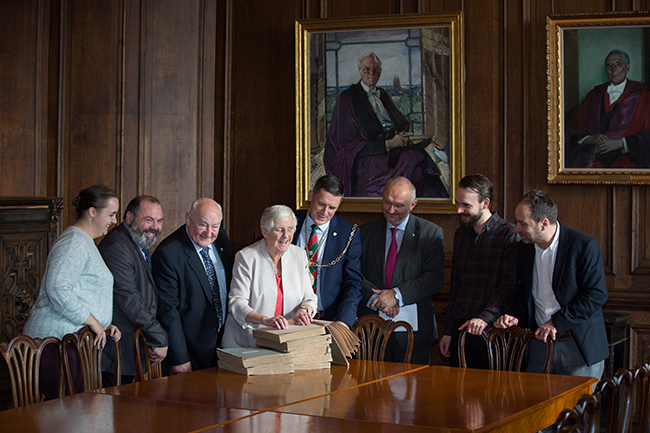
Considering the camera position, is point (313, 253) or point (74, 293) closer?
point (74, 293)

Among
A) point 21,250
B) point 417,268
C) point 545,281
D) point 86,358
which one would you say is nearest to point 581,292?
Answer: point 545,281

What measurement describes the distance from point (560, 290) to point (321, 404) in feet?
5.97

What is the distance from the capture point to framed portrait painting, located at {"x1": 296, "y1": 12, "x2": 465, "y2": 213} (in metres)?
5.92

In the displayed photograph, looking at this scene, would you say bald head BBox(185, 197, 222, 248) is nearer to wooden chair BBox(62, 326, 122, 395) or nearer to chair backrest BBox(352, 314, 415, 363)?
wooden chair BBox(62, 326, 122, 395)

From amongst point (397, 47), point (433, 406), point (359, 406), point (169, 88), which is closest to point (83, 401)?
point (359, 406)

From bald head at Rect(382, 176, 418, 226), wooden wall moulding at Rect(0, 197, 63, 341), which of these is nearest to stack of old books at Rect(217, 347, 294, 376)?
bald head at Rect(382, 176, 418, 226)

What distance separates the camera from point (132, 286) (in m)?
4.02

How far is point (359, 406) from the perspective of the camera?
2.75m

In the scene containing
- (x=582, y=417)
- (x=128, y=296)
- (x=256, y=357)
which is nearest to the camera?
(x=582, y=417)

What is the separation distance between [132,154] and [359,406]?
393cm

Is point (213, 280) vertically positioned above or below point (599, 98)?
below

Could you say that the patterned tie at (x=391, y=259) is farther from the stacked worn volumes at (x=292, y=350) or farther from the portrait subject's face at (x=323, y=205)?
the stacked worn volumes at (x=292, y=350)

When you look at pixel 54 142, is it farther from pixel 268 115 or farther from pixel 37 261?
pixel 268 115

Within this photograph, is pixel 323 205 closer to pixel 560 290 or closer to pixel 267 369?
pixel 267 369
